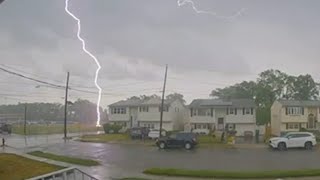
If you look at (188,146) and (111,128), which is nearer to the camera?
(188,146)

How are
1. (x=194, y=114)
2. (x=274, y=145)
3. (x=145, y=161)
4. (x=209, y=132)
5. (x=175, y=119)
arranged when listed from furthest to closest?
1. (x=175, y=119)
2. (x=194, y=114)
3. (x=209, y=132)
4. (x=274, y=145)
5. (x=145, y=161)

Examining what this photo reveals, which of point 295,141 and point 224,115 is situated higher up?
point 224,115

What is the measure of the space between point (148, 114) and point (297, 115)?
22420 millimetres

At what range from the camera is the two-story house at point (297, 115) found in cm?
6750

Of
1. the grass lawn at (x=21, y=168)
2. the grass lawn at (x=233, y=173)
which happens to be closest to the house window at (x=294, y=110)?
the grass lawn at (x=233, y=173)

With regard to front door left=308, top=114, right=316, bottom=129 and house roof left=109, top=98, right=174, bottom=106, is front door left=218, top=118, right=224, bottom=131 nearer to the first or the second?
house roof left=109, top=98, right=174, bottom=106

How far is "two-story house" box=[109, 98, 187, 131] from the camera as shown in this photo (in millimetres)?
71938

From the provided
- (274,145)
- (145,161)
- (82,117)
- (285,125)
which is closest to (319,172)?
(145,161)

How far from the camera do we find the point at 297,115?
222 ft

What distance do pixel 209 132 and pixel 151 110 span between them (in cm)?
1144

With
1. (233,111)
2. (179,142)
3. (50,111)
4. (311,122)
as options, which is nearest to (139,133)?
(233,111)

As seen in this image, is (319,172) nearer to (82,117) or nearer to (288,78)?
(288,78)

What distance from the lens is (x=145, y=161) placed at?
28.9 meters

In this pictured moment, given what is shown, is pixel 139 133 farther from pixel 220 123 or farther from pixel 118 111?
pixel 118 111
